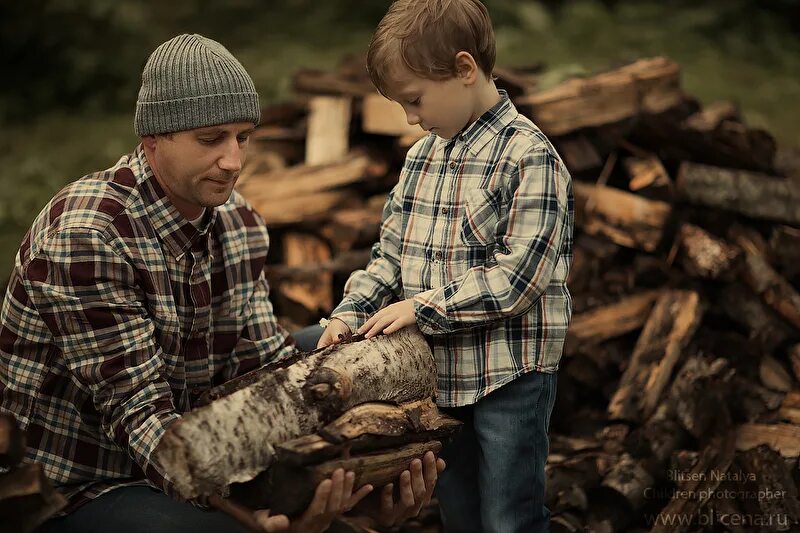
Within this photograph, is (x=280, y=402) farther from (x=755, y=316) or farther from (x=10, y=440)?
(x=755, y=316)

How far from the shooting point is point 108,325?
8.36 feet

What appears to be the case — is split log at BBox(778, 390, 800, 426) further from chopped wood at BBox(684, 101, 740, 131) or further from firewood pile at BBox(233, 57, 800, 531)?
chopped wood at BBox(684, 101, 740, 131)

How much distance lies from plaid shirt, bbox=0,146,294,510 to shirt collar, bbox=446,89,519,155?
895 millimetres

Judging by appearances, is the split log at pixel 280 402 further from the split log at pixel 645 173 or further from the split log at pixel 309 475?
the split log at pixel 645 173

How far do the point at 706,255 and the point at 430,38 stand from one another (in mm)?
2278

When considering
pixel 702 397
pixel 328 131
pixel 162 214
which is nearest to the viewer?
pixel 162 214

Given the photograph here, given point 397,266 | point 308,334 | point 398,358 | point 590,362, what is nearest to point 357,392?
point 398,358

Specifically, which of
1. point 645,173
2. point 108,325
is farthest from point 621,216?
point 108,325

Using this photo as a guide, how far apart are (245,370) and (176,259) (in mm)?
600

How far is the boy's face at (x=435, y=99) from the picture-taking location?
2.44m

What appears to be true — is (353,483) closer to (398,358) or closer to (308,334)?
(398,358)

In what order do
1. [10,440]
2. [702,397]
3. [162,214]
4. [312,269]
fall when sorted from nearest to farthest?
[10,440] → [162,214] → [702,397] → [312,269]

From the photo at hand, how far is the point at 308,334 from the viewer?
11.4 ft

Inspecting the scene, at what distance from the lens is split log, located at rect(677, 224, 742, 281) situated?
161 inches
